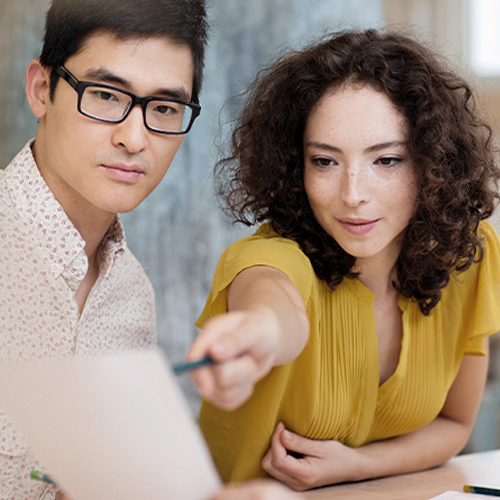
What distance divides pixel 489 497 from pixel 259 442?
385 mm

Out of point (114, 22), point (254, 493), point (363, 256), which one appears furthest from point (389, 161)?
point (254, 493)

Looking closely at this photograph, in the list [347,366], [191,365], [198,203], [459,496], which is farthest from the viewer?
[198,203]

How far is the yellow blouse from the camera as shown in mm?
1212

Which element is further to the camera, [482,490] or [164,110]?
[164,110]

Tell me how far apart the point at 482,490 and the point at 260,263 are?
46 centimetres

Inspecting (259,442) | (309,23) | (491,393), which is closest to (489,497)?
(259,442)

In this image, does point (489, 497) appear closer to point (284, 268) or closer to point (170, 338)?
point (284, 268)

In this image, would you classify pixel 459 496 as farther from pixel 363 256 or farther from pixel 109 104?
pixel 109 104

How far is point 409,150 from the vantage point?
1221mm

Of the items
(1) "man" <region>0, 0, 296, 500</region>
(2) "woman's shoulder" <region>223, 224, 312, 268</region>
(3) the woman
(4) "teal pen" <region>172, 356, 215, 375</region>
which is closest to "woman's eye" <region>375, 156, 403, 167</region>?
(3) the woman

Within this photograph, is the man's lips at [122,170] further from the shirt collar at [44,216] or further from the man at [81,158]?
the shirt collar at [44,216]

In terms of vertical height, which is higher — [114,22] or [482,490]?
[114,22]

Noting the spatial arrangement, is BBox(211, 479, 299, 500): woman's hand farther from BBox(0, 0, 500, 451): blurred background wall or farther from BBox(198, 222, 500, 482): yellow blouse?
BBox(0, 0, 500, 451): blurred background wall

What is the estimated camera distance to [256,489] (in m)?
0.59
